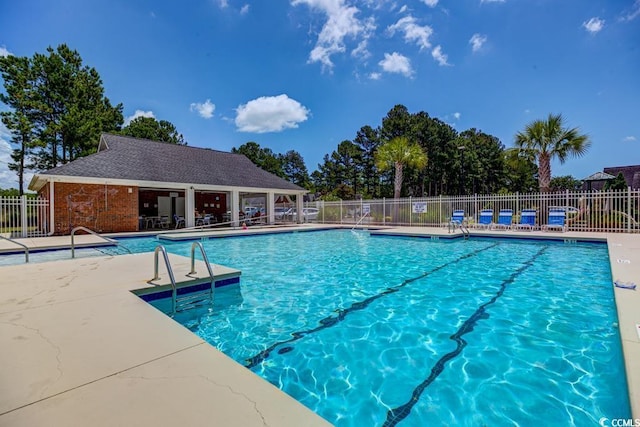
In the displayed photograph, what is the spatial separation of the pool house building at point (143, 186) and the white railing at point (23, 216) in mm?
252

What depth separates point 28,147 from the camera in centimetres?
2422

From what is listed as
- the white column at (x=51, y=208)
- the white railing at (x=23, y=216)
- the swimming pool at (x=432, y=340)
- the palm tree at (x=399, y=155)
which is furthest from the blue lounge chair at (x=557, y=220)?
the white railing at (x=23, y=216)

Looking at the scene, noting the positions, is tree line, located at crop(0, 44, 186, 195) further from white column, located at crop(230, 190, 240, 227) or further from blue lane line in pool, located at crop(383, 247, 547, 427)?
blue lane line in pool, located at crop(383, 247, 547, 427)

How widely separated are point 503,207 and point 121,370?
17829 mm

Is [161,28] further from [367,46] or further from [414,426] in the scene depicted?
[414,426]

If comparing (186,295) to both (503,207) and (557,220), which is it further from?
(503,207)

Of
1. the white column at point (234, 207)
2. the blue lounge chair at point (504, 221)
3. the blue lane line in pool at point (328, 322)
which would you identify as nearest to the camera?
the blue lane line in pool at point (328, 322)

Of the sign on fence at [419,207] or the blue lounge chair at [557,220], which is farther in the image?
the sign on fence at [419,207]

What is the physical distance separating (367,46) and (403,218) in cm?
1024

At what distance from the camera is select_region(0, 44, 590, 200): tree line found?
54.3ft

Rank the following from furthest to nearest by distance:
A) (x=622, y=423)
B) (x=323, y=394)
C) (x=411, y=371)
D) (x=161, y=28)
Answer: (x=161, y=28) → (x=411, y=371) → (x=323, y=394) → (x=622, y=423)

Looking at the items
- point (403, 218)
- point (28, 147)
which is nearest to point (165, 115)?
point (28, 147)

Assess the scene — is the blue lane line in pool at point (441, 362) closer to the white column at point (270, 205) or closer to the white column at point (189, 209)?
the white column at point (189, 209)

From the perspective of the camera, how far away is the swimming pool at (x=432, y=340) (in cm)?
237
